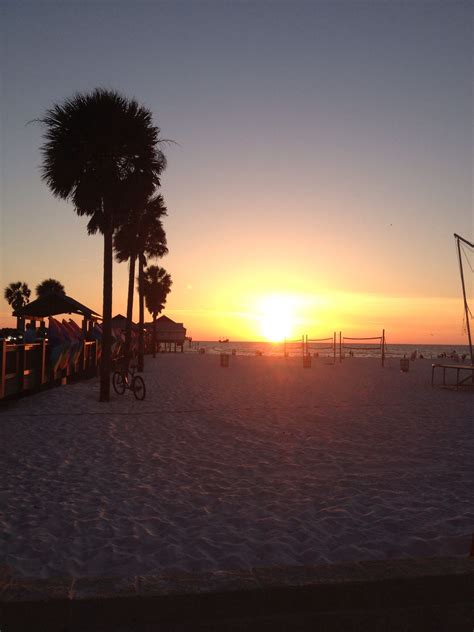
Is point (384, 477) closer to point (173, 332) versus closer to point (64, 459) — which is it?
point (64, 459)

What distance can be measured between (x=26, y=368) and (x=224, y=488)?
10257 millimetres

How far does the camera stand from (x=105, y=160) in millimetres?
15742

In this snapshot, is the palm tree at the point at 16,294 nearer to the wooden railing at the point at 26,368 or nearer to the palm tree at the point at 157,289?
the palm tree at the point at 157,289

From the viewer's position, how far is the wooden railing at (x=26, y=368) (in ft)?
41.3

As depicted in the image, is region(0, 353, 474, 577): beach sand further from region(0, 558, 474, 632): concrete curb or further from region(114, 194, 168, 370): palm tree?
region(114, 194, 168, 370): palm tree

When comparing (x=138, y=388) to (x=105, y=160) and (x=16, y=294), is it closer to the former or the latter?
(x=105, y=160)

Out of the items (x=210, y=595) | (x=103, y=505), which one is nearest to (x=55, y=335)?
(x=103, y=505)

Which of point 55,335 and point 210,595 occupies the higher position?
point 55,335

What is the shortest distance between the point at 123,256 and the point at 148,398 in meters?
20.0

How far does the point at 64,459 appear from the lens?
805 centimetres

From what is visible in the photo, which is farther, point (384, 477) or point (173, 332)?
point (173, 332)

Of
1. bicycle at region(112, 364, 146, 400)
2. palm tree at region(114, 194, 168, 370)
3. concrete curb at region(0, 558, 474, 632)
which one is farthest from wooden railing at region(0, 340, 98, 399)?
concrete curb at region(0, 558, 474, 632)

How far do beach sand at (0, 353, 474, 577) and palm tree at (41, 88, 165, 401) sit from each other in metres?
6.18

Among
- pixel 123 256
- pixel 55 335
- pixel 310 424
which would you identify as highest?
pixel 123 256
